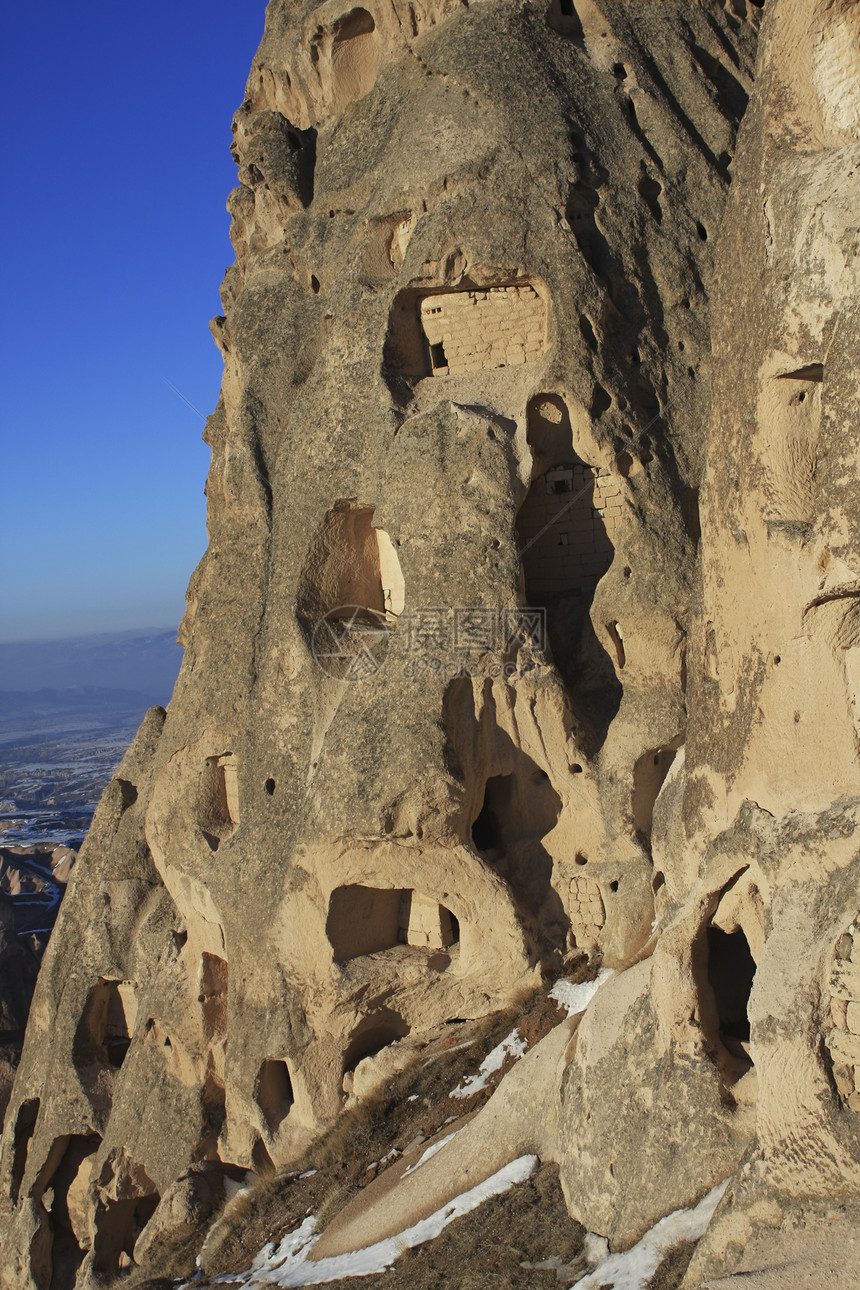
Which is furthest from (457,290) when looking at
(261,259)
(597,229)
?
(261,259)

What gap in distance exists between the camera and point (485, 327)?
874 centimetres

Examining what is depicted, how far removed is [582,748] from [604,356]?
3.02m

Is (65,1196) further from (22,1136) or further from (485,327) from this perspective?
(485,327)

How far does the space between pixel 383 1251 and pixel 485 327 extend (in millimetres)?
6665

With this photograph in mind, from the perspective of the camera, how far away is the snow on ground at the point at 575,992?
7.48 meters

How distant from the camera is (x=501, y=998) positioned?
8.10 metres

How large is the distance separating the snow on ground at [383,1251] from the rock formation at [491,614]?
44 cm

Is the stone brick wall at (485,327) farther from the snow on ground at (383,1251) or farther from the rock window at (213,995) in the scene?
the snow on ground at (383,1251)

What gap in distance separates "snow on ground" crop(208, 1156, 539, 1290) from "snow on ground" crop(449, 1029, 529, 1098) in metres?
1.36

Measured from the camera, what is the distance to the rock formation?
514cm

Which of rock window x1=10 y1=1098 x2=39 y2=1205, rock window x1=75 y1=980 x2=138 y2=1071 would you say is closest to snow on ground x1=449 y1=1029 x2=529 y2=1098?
rock window x1=75 y1=980 x2=138 y2=1071

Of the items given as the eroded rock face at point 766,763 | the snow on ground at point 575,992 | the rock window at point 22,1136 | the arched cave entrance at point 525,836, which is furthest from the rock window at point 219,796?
the eroded rock face at point 766,763

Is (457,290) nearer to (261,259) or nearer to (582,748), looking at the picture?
(261,259)

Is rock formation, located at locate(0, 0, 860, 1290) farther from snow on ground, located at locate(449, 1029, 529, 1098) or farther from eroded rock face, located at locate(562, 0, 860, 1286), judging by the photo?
snow on ground, located at locate(449, 1029, 529, 1098)
